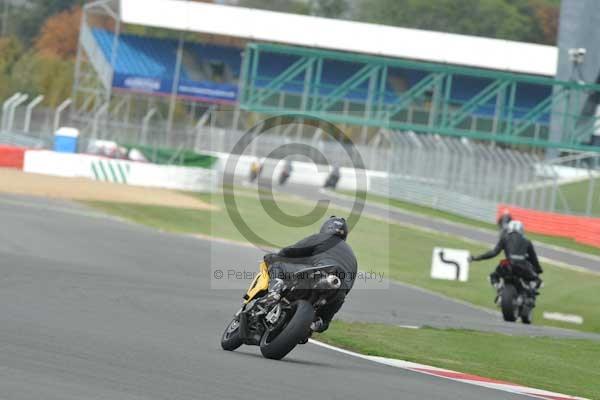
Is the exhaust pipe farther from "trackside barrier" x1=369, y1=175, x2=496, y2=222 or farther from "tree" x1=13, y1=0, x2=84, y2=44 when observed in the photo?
"tree" x1=13, y1=0, x2=84, y2=44

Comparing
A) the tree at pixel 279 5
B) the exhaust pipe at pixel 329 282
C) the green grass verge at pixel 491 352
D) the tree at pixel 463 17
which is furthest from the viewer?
the tree at pixel 279 5

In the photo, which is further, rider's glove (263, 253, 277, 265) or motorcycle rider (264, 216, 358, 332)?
rider's glove (263, 253, 277, 265)

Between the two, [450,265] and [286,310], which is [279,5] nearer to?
[450,265]

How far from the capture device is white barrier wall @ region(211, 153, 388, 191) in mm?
59084

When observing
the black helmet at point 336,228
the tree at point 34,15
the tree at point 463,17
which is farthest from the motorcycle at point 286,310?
the tree at point 34,15

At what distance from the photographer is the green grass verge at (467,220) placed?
A: 127 ft

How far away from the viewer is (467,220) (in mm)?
46188

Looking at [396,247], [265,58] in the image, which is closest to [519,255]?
[396,247]

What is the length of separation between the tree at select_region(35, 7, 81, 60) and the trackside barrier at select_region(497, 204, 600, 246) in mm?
64741

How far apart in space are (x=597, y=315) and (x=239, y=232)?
11.6m

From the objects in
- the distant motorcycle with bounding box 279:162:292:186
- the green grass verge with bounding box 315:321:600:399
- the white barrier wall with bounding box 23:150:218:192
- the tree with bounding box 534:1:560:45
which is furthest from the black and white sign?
the tree with bounding box 534:1:560:45

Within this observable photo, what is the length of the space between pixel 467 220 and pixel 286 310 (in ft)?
119

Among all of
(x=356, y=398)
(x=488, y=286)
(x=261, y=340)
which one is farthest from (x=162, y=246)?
(x=356, y=398)

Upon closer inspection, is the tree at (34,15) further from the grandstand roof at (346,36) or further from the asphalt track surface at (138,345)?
the asphalt track surface at (138,345)
